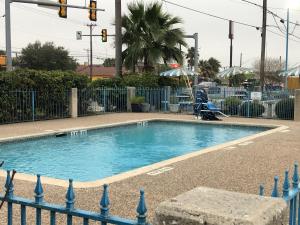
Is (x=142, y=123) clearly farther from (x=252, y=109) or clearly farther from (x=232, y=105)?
(x=252, y=109)

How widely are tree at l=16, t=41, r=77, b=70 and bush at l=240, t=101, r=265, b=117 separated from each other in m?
51.3

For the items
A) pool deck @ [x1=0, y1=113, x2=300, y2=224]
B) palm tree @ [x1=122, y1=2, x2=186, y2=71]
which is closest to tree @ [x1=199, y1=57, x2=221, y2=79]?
palm tree @ [x1=122, y1=2, x2=186, y2=71]

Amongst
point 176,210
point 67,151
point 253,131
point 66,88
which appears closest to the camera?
point 176,210

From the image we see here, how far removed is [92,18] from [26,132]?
8.96 m

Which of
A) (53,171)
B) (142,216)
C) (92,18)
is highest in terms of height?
(92,18)

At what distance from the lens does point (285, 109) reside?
915 inches

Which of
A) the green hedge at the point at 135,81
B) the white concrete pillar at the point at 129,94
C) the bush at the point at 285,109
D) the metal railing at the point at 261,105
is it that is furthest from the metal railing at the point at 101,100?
the bush at the point at 285,109

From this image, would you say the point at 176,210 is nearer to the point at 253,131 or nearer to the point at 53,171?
the point at 53,171

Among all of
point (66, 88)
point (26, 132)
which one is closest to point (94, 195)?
point (26, 132)

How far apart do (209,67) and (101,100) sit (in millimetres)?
70792

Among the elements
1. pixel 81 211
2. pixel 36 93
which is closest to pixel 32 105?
pixel 36 93

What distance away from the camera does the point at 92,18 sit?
23.5 meters

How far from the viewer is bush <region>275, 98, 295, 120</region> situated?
23.0 metres

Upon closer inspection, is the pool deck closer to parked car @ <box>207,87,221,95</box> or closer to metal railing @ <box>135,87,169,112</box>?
metal railing @ <box>135,87,169,112</box>
